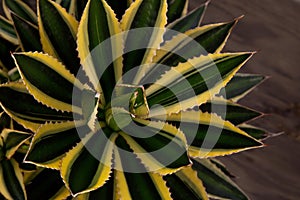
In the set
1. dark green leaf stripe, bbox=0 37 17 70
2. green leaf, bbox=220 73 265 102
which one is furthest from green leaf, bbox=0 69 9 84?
green leaf, bbox=220 73 265 102

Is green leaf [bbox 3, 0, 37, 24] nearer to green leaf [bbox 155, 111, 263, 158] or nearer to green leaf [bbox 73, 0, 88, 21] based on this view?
green leaf [bbox 73, 0, 88, 21]

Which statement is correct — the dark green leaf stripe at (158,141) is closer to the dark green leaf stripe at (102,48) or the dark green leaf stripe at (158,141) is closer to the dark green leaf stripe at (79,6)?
the dark green leaf stripe at (102,48)

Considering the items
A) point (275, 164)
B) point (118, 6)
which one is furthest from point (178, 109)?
point (275, 164)

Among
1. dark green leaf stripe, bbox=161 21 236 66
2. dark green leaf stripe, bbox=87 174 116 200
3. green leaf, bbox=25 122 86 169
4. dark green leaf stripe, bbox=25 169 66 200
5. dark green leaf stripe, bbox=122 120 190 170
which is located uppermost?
dark green leaf stripe, bbox=161 21 236 66

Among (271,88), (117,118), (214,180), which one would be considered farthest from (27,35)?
(271,88)

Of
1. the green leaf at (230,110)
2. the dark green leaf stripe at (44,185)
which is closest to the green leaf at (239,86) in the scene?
the green leaf at (230,110)

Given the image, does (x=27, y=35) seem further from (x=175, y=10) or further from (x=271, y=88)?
(x=271, y=88)
